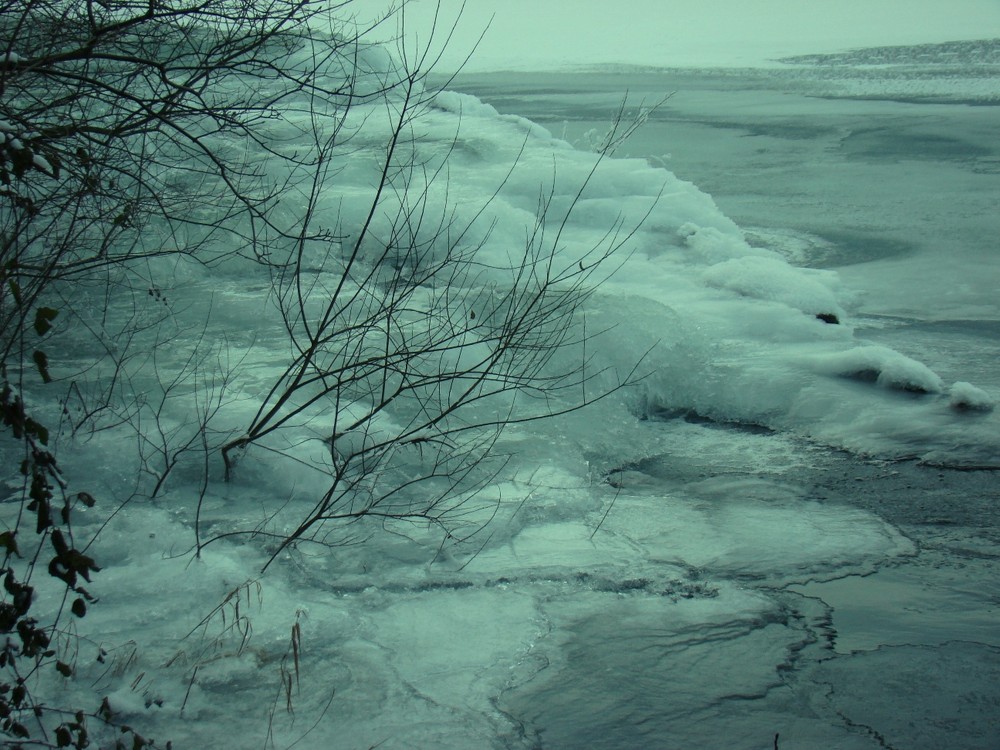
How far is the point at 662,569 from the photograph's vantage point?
369 centimetres

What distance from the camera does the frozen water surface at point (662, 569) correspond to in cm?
285

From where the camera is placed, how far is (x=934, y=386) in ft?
17.8

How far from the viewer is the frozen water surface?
2850 millimetres

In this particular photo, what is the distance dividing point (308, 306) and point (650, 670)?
147 inches

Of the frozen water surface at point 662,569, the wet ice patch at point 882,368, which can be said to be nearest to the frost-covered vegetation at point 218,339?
the frozen water surface at point 662,569

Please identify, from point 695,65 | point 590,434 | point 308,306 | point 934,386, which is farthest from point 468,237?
point 695,65

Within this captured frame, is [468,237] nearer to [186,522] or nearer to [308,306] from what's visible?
[308,306]

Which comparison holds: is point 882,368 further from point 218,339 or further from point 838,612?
point 218,339

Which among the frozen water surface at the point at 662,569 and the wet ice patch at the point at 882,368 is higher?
the wet ice patch at the point at 882,368

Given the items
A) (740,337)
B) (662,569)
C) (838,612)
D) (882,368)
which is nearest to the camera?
(838,612)

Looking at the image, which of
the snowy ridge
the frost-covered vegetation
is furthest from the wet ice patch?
the frost-covered vegetation

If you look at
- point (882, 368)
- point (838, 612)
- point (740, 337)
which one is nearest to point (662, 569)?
point (838, 612)

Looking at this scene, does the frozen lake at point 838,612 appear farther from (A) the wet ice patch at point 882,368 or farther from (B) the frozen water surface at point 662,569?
(A) the wet ice patch at point 882,368

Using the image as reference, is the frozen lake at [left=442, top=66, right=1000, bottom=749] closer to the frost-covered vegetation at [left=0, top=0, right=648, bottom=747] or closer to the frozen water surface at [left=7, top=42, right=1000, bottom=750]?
the frozen water surface at [left=7, top=42, right=1000, bottom=750]
